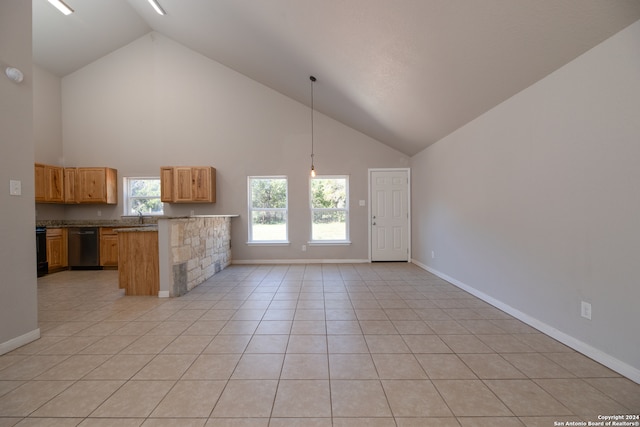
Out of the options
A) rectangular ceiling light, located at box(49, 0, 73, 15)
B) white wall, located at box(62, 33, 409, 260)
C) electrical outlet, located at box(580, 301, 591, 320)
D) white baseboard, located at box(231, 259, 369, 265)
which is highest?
rectangular ceiling light, located at box(49, 0, 73, 15)

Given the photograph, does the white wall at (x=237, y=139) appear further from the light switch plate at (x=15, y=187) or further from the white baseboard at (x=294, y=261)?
the light switch plate at (x=15, y=187)

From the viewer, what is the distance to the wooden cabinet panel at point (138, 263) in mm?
3838

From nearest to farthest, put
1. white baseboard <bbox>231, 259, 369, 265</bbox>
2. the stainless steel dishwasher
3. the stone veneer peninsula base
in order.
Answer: the stone veneer peninsula base < the stainless steel dishwasher < white baseboard <bbox>231, 259, 369, 265</bbox>

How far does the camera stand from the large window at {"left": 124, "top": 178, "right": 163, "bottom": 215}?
6.27 m

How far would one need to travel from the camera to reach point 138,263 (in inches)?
152

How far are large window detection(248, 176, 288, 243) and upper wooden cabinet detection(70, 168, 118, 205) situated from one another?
321 centimetres

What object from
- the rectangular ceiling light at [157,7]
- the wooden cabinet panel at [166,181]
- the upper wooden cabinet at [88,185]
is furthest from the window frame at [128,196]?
the rectangular ceiling light at [157,7]

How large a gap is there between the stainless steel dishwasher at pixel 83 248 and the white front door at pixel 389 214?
6.06 metres

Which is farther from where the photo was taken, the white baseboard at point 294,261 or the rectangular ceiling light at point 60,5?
the white baseboard at point 294,261

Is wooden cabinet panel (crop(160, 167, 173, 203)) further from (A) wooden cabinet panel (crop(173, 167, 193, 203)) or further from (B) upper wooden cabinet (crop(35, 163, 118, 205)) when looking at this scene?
(B) upper wooden cabinet (crop(35, 163, 118, 205))

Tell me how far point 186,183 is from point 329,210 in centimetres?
323

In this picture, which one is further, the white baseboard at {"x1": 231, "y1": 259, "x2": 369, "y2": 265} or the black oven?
the white baseboard at {"x1": 231, "y1": 259, "x2": 369, "y2": 265}

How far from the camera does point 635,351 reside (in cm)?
183

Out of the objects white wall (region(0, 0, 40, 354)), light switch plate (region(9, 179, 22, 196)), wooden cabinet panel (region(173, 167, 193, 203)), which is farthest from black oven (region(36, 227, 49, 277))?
light switch plate (region(9, 179, 22, 196))
